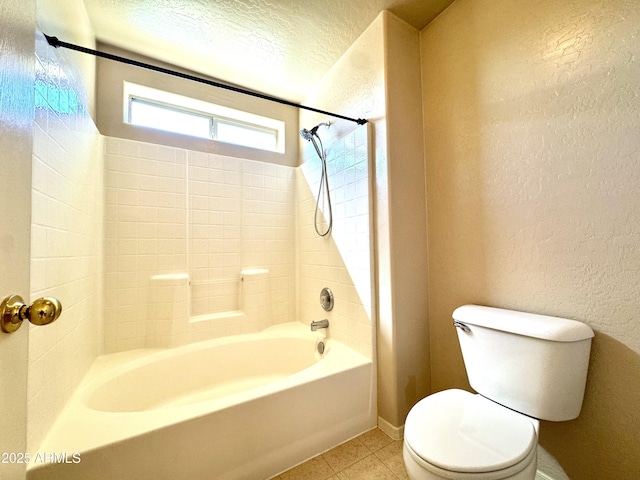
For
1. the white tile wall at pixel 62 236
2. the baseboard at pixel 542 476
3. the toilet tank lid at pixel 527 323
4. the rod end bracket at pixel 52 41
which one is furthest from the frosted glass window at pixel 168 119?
the baseboard at pixel 542 476

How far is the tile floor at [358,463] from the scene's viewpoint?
47.7 inches

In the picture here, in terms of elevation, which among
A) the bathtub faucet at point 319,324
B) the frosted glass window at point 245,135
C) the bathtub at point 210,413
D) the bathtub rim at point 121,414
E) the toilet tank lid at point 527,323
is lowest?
the bathtub at point 210,413

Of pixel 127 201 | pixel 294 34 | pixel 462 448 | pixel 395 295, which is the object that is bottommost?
pixel 462 448

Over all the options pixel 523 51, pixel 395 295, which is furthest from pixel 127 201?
pixel 523 51

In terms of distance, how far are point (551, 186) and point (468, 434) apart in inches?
39.6

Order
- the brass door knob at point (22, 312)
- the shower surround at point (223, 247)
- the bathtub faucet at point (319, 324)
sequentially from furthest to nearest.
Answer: the bathtub faucet at point (319, 324)
the shower surround at point (223, 247)
the brass door knob at point (22, 312)

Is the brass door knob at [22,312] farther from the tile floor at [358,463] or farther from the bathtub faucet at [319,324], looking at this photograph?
the bathtub faucet at [319,324]

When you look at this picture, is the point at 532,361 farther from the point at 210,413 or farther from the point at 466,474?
the point at 210,413

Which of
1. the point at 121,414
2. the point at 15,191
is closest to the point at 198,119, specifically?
the point at 15,191

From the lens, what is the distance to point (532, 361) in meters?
0.98

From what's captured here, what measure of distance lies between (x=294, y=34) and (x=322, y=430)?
2307 mm

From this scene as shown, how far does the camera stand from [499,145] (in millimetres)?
1247

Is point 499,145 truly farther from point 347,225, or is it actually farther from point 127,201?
point 127,201

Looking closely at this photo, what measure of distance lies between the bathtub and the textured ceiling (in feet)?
6.59
